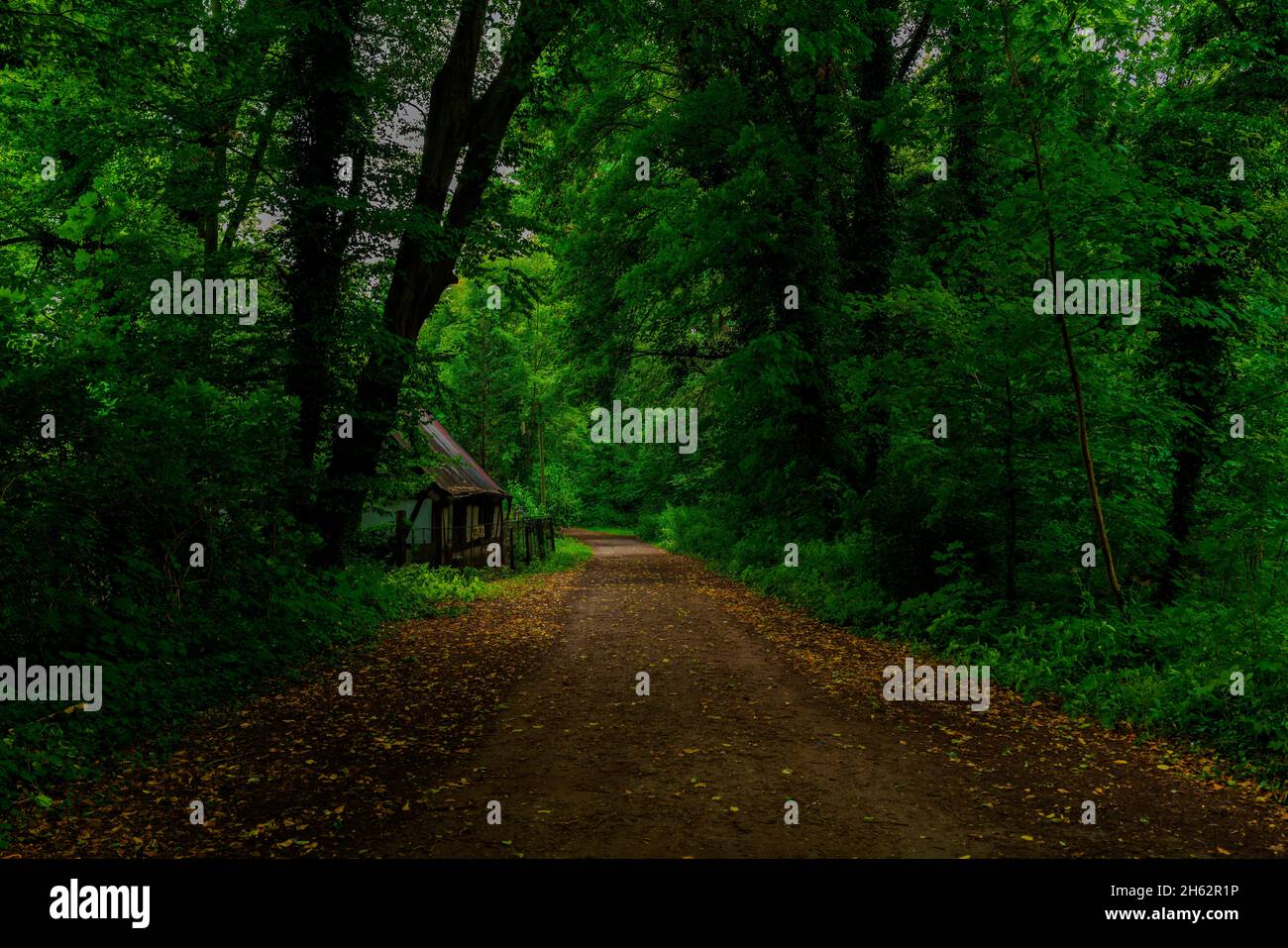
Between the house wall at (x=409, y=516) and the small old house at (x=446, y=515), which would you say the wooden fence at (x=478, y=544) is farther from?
the house wall at (x=409, y=516)

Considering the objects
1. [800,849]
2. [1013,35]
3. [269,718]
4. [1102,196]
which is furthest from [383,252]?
[800,849]

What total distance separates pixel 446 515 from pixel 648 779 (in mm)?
21618

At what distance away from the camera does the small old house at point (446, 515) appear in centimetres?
2019

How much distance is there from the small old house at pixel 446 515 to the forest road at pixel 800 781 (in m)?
10.8

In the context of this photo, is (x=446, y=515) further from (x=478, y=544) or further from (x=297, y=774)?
(x=297, y=774)

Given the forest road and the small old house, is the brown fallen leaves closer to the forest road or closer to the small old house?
the forest road

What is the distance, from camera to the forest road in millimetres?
4219

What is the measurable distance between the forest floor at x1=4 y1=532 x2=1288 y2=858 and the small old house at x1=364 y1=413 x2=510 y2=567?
1018cm

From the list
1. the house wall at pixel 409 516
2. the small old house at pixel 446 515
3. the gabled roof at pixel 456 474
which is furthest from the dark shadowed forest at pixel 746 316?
the house wall at pixel 409 516

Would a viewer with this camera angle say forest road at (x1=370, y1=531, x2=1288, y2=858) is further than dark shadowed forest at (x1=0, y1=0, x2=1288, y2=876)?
No

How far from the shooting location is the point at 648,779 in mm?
5207

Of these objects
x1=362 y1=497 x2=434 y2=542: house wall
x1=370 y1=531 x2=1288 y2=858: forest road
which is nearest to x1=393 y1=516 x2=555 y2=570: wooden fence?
x1=362 y1=497 x2=434 y2=542: house wall

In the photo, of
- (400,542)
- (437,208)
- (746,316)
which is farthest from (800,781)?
(746,316)

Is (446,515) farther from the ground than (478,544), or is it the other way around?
(446,515)
